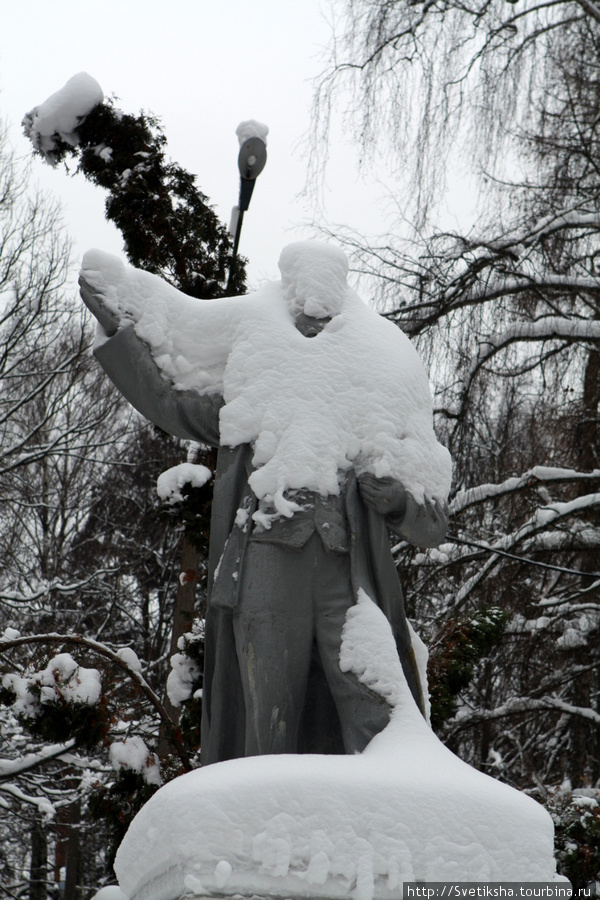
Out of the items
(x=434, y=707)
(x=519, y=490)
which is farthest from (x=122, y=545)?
(x=434, y=707)

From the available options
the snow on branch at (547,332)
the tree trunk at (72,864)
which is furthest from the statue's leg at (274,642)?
the tree trunk at (72,864)

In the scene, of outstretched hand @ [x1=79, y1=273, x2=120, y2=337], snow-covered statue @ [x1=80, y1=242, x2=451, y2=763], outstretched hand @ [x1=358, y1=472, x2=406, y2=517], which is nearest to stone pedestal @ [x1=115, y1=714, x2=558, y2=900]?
snow-covered statue @ [x1=80, y1=242, x2=451, y2=763]

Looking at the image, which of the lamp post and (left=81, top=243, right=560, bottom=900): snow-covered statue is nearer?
(left=81, top=243, right=560, bottom=900): snow-covered statue

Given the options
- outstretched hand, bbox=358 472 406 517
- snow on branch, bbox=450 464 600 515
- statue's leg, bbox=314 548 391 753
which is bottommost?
statue's leg, bbox=314 548 391 753

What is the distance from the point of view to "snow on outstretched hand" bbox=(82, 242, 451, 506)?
335 centimetres

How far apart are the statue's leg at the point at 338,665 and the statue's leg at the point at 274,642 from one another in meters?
0.04

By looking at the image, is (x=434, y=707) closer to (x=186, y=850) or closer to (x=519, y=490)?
(x=186, y=850)

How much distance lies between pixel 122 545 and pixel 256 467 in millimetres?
14769

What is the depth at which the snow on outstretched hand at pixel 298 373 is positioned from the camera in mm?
3350

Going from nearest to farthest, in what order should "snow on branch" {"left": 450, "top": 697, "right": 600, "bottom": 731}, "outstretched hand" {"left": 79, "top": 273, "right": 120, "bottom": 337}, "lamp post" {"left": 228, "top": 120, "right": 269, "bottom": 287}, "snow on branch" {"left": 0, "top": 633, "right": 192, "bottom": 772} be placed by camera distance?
"outstretched hand" {"left": 79, "top": 273, "right": 120, "bottom": 337} → "snow on branch" {"left": 0, "top": 633, "right": 192, "bottom": 772} → "lamp post" {"left": 228, "top": 120, "right": 269, "bottom": 287} → "snow on branch" {"left": 450, "top": 697, "right": 600, "bottom": 731}

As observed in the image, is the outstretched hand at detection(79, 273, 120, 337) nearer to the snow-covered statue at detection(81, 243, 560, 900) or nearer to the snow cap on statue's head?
the snow-covered statue at detection(81, 243, 560, 900)

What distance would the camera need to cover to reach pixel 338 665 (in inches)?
127

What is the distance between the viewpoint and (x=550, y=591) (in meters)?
10.5

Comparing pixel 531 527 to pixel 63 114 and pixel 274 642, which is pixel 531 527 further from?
pixel 274 642
